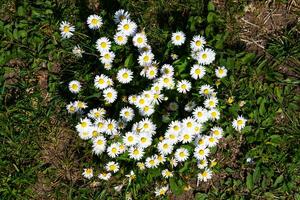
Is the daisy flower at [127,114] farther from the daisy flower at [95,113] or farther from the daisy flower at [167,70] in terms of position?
the daisy flower at [167,70]

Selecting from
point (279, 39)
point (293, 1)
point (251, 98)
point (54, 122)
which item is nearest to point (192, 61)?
point (251, 98)

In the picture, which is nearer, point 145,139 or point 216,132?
point 145,139

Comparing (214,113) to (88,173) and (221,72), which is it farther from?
(88,173)

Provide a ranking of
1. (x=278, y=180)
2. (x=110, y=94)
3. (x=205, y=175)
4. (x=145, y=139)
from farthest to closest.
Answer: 1. (x=278, y=180)
2. (x=205, y=175)
3. (x=110, y=94)
4. (x=145, y=139)

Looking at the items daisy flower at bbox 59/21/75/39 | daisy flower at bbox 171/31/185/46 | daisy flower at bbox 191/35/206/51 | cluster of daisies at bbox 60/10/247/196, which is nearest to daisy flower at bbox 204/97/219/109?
cluster of daisies at bbox 60/10/247/196

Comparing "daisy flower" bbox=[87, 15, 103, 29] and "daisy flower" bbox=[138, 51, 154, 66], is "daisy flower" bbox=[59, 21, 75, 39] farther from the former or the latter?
"daisy flower" bbox=[138, 51, 154, 66]

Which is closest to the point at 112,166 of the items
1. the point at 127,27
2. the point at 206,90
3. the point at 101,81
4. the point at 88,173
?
the point at 88,173

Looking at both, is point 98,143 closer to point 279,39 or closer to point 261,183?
point 261,183
